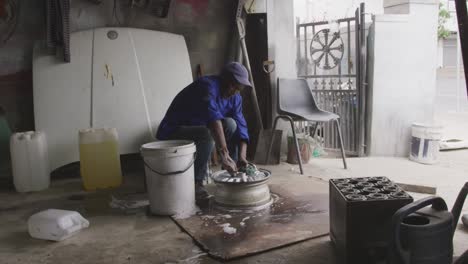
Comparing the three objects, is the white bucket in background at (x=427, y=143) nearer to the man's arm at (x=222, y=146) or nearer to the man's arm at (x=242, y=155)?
the man's arm at (x=242, y=155)

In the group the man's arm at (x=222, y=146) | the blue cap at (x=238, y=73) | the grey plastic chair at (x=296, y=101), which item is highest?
the blue cap at (x=238, y=73)

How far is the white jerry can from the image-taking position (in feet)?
11.2

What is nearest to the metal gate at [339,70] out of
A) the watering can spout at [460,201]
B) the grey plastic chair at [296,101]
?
the grey plastic chair at [296,101]

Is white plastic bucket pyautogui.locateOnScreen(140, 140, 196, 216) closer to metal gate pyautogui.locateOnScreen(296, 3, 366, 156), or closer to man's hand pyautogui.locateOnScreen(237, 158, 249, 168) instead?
man's hand pyautogui.locateOnScreen(237, 158, 249, 168)

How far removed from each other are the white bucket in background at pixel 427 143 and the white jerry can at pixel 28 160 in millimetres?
3951

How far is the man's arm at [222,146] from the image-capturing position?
2857mm

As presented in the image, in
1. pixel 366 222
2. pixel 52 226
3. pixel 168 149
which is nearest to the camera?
pixel 366 222

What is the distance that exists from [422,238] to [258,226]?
111cm

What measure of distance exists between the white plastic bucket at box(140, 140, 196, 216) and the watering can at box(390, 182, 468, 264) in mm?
1473

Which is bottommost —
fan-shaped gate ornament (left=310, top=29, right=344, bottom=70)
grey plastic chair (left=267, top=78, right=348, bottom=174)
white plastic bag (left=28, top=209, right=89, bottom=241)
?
white plastic bag (left=28, top=209, right=89, bottom=241)

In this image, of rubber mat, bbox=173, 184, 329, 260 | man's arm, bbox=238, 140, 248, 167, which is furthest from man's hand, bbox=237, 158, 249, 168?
rubber mat, bbox=173, 184, 329, 260

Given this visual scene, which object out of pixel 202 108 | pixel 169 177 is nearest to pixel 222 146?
pixel 202 108

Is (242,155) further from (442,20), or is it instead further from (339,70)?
(442,20)

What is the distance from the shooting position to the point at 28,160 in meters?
3.44
